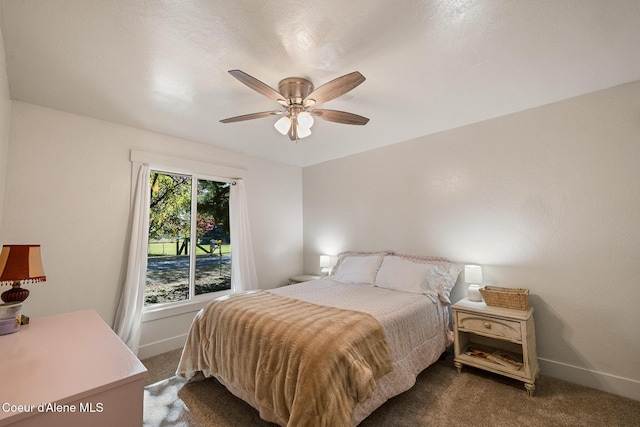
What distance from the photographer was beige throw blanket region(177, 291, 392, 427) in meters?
1.40

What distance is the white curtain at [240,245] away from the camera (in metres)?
3.62

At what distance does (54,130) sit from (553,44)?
4083mm

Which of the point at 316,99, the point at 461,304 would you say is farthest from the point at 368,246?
the point at 316,99

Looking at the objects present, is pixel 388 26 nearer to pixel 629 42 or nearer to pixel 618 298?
pixel 629 42

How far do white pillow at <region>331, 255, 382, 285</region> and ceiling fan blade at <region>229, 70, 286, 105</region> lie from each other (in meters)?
2.11

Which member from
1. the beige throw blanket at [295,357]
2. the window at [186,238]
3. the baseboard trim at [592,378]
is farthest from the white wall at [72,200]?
the baseboard trim at [592,378]

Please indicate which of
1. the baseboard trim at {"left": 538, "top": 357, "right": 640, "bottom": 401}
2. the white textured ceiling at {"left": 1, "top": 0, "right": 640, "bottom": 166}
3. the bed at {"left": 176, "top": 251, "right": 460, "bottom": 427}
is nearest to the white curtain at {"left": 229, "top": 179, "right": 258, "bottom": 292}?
the bed at {"left": 176, "top": 251, "right": 460, "bottom": 427}

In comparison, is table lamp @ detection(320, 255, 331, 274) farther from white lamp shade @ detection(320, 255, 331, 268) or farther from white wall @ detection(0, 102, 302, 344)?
white wall @ detection(0, 102, 302, 344)

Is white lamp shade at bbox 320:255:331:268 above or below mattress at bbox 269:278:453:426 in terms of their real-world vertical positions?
above

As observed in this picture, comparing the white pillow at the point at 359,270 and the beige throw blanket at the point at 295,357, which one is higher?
the white pillow at the point at 359,270

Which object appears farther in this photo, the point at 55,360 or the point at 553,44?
the point at 553,44

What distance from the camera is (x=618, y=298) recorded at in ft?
6.88

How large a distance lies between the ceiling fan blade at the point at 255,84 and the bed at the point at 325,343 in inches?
62.1

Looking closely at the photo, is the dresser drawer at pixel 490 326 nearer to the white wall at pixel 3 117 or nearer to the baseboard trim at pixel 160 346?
the baseboard trim at pixel 160 346
